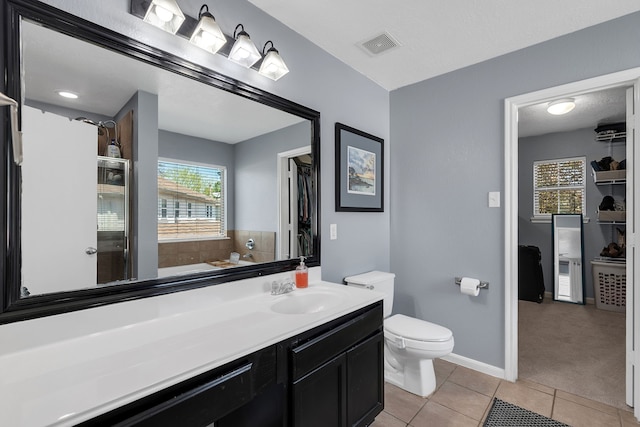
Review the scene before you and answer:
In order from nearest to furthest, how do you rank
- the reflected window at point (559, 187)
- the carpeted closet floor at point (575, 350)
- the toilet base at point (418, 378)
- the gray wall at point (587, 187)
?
the toilet base at point (418, 378)
the carpeted closet floor at point (575, 350)
the gray wall at point (587, 187)
the reflected window at point (559, 187)

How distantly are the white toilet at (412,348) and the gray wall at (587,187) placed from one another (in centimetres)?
341

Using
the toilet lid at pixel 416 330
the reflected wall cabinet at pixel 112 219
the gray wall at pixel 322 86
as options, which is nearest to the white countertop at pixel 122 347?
the reflected wall cabinet at pixel 112 219

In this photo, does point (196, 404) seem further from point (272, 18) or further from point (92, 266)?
point (272, 18)

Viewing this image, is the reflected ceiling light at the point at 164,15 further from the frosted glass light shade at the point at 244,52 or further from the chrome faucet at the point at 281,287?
the chrome faucet at the point at 281,287

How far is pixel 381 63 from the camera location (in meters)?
2.38

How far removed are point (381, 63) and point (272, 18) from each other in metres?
0.96

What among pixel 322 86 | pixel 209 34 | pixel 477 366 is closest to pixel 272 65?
pixel 209 34

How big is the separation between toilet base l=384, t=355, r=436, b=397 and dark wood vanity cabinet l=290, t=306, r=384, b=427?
474mm

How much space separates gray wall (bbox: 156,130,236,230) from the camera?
1412mm

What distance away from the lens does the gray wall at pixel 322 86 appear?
1.27 metres

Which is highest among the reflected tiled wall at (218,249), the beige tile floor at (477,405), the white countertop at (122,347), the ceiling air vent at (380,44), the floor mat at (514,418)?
the ceiling air vent at (380,44)

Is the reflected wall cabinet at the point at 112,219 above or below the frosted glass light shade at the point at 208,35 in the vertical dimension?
below

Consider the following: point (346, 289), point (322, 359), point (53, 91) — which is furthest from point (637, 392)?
point (53, 91)

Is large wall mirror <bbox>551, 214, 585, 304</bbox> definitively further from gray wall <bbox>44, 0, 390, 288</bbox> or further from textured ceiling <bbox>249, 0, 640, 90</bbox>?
textured ceiling <bbox>249, 0, 640, 90</bbox>
